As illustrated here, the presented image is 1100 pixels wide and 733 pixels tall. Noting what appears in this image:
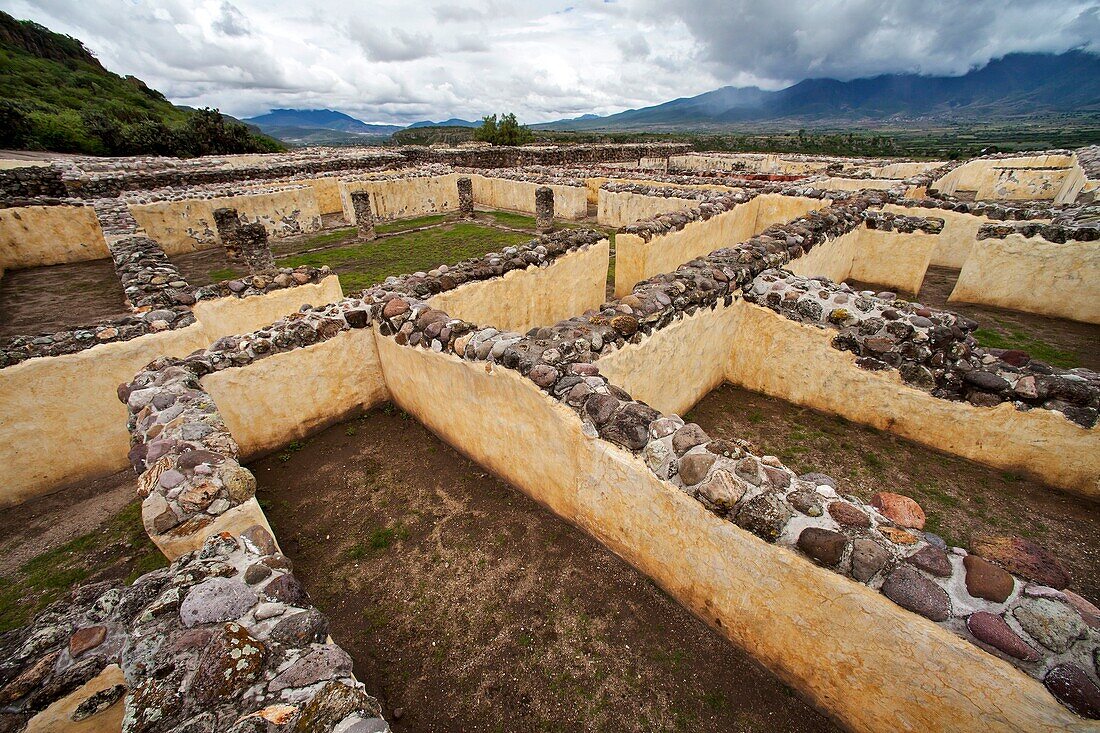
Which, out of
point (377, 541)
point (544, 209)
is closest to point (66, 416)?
point (377, 541)

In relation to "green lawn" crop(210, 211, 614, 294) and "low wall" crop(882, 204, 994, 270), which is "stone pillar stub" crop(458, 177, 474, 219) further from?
"low wall" crop(882, 204, 994, 270)

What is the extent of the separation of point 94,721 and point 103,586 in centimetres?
93

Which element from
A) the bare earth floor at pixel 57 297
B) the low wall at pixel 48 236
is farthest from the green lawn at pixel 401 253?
the low wall at pixel 48 236

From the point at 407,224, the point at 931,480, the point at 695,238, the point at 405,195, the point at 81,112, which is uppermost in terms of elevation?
the point at 81,112

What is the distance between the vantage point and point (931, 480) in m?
5.18

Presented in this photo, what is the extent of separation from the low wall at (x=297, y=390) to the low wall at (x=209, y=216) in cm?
→ 1440

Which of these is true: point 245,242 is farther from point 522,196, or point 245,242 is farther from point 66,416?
point 522,196

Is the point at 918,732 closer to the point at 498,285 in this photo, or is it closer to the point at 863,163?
the point at 498,285

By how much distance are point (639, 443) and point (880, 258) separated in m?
11.3

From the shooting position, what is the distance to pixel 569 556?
442cm

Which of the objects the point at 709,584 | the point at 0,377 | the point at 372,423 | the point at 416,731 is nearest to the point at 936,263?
the point at 709,584

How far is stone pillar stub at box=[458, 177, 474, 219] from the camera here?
20.9 m

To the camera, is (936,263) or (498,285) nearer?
(498,285)

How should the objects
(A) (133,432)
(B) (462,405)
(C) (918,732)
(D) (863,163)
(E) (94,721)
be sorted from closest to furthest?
(E) (94,721), (C) (918,732), (A) (133,432), (B) (462,405), (D) (863,163)
